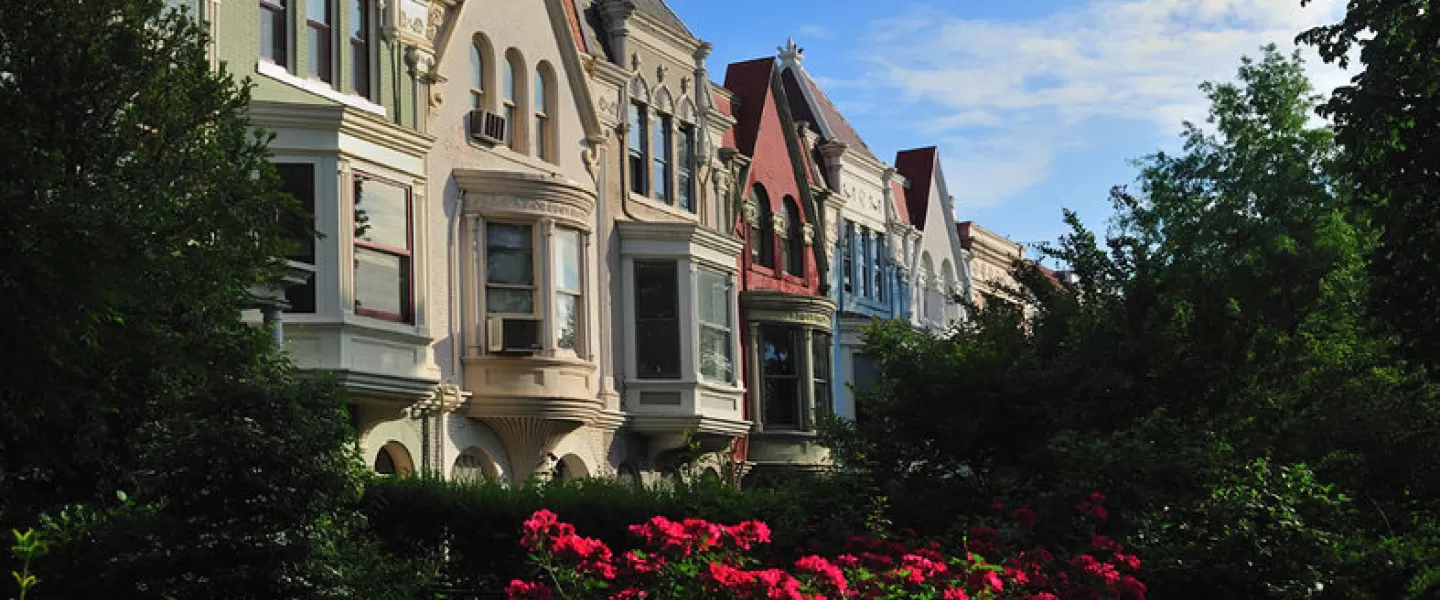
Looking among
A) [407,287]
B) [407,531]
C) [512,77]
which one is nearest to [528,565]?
[407,531]

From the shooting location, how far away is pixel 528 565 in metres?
16.5

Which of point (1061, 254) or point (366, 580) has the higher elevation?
point (1061, 254)

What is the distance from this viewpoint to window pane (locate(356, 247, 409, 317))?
2350 centimetres

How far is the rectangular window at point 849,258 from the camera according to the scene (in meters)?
43.0

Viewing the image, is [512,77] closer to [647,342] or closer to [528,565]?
[647,342]

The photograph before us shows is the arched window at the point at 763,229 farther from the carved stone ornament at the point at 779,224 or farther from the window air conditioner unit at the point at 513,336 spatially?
the window air conditioner unit at the point at 513,336

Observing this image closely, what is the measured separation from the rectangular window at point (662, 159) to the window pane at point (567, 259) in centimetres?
474

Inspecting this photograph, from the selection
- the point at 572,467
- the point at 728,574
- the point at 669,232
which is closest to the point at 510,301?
the point at 572,467

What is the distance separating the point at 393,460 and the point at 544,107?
6.79 m

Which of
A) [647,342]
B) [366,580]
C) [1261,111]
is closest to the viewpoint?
[366,580]

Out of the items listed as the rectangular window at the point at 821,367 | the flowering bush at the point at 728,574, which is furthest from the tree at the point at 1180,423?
the rectangular window at the point at 821,367

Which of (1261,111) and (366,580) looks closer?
(366,580)

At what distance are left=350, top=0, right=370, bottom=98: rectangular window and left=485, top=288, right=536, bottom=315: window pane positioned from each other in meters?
3.53

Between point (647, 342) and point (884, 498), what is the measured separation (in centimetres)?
1354
